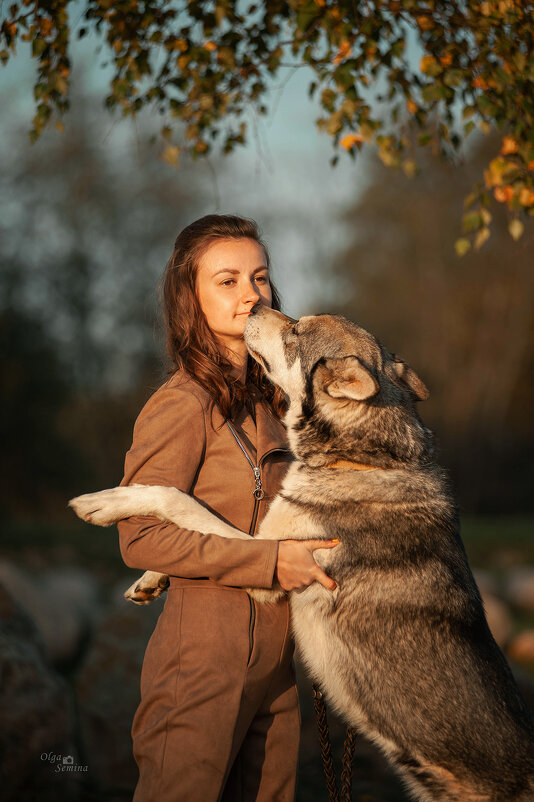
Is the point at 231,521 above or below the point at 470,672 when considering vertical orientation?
above

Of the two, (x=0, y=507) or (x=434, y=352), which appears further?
(x=434, y=352)

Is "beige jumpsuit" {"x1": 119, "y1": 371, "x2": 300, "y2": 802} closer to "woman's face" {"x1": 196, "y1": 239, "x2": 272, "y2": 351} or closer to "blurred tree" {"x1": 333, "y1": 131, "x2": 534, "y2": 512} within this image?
"woman's face" {"x1": 196, "y1": 239, "x2": 272, "y2": 351}

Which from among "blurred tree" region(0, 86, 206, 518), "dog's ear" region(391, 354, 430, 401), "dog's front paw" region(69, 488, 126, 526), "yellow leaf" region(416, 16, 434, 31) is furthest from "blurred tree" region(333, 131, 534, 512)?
"dog's front paw" region(69, 488, 126, 526)

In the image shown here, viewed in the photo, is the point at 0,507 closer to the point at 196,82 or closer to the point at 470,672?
the point at 196,82

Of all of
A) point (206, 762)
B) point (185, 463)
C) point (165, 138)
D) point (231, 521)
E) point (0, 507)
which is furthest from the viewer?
point (0, 507)

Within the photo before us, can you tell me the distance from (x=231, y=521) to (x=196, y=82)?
3253 millimetres

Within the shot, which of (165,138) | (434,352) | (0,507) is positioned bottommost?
(0,507)

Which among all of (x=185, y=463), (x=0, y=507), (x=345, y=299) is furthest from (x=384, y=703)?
(x=345, y=299)

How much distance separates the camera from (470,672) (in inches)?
104

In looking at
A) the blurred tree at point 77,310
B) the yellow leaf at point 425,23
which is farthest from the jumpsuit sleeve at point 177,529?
the blurred tree at point 77,310

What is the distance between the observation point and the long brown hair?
2.75 metres

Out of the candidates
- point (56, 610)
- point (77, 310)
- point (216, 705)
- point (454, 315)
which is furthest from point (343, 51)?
point (454, 315)

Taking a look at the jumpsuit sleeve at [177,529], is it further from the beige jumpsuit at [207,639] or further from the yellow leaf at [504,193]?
the yellow leaf at [504,193]

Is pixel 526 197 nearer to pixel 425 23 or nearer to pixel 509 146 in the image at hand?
pixel 509 146
